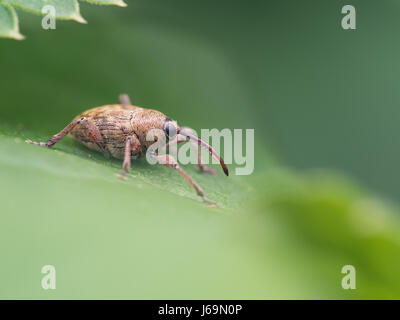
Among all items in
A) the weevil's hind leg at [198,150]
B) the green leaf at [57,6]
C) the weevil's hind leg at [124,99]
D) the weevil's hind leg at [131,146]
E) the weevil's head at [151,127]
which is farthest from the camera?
the weevil's hind leg at [124,99]

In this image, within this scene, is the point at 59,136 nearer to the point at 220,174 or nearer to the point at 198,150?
the point at 198,150

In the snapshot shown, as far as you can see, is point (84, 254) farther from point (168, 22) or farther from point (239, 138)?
point (168, 22)

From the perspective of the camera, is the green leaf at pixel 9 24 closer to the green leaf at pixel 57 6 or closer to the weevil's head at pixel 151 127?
the green leaf at pixel 57 6

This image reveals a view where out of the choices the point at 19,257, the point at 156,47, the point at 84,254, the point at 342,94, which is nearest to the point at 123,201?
the point at 84,254

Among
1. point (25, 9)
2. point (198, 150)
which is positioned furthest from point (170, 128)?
point (25, 9)

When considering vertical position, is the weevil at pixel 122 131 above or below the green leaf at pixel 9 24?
below

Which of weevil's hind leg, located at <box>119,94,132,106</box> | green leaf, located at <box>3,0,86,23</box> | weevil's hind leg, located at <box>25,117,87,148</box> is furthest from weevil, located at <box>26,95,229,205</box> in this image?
green leaf, located at <box>3,0,86,23</box>

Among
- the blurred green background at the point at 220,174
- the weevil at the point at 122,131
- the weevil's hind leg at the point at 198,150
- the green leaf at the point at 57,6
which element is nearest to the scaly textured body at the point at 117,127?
the weevil at the point at 122,131
